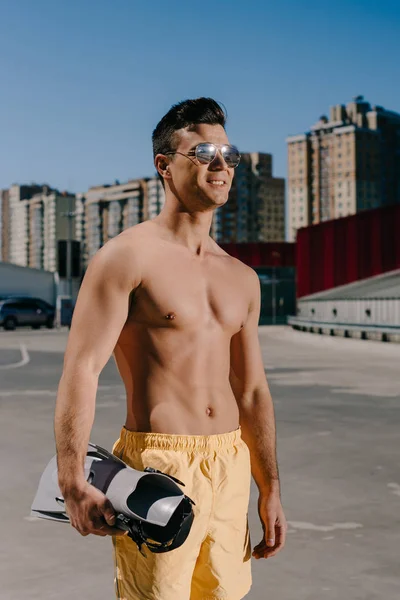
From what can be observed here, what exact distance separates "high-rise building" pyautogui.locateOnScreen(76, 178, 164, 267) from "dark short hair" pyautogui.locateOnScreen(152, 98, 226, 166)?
15135 cm

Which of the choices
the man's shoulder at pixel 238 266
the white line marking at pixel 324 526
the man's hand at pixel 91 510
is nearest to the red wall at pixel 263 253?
the white line marking at pixel 324 526

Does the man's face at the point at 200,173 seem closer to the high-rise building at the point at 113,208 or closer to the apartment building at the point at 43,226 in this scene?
the high-rise building at the point at 113,208

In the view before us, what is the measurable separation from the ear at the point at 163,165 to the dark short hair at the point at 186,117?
0.02 m

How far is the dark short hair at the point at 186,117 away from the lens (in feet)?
9.48

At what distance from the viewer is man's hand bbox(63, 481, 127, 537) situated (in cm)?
254

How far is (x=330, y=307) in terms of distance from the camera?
4228cm

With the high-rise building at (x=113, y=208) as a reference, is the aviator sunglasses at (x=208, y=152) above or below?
below

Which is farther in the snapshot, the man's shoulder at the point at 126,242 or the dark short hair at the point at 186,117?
the dark short hair at the point at 186,117

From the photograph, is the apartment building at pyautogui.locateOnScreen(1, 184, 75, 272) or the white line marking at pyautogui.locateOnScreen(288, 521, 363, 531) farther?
the apartment building at pyautogui.locateOnScreen(1, 184, 75, 272)

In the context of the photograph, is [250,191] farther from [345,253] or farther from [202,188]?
[202,188]

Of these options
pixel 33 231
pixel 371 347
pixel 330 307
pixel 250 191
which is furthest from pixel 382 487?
pixel 33 231

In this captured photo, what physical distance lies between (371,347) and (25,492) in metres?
23.1

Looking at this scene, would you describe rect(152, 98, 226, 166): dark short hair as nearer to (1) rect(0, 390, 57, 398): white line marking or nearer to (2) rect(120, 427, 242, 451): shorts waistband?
(2) rect(120, 427, 242, 451): shorts waistband

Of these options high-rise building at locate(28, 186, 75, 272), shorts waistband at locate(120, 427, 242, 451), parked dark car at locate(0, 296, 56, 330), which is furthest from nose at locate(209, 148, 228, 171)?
high-rise building at locate(28, 186, 75, 272)
